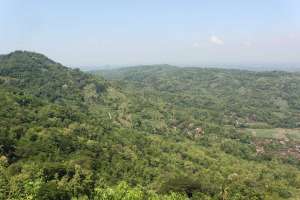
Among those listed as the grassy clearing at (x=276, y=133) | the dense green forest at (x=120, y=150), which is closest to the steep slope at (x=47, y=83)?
the dense green forest at (x=120, y=150)

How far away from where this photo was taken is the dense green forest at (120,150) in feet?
183

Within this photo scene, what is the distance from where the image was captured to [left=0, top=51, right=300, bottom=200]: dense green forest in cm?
5580

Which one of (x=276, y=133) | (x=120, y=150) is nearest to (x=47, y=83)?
(x=120, y=150)

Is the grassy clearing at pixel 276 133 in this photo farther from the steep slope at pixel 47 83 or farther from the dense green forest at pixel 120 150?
the steep slope at pixel 47 83

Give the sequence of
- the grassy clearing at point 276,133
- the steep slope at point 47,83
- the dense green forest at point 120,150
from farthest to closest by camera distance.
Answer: the grassy clearing at point 276,133
the steep slope at point 47,83
the dense green forest at point 120,150

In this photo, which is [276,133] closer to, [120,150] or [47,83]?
[120,150]

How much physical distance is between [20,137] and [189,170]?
47.6 metres

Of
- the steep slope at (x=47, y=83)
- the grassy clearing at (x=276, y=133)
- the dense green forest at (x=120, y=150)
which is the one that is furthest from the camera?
the grassy clearing at (x=276, y=133)

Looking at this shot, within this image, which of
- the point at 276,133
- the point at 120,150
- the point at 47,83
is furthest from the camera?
the point at 276,133

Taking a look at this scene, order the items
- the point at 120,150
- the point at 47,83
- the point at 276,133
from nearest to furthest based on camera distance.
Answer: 1. the point at 120,150
2. the point at 47,83
3. the point at 276,133

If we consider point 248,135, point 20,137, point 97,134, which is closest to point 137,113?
point 248,135

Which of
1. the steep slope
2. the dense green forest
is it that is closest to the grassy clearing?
the dense green forest

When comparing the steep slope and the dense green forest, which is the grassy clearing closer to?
the dense green forest

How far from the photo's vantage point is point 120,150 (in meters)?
100
